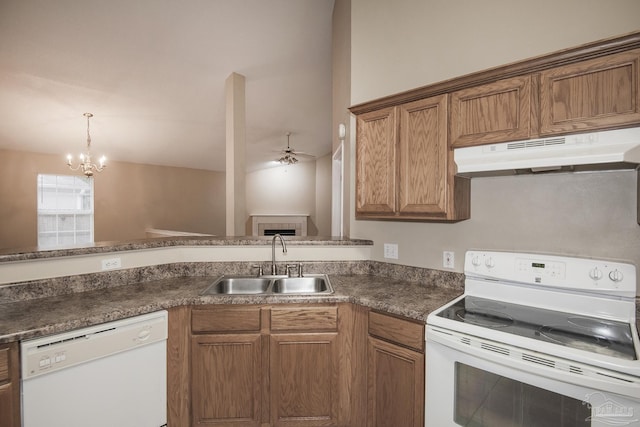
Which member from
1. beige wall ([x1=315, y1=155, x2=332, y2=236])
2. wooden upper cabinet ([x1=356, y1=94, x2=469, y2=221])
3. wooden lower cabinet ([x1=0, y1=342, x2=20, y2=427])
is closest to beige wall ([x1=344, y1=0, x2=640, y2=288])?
wooden upper cabinet ([x1=356, y1=94, x2=469, y2=221])

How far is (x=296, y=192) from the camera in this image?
9078 millimetres

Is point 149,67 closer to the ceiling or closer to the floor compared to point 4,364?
closer to the ceiling

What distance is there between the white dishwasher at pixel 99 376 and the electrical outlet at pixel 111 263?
63cm

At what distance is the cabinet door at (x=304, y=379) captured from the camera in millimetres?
1745

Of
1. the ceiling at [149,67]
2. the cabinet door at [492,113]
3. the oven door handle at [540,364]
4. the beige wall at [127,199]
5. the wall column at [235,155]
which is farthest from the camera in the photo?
the beige wall at [127,199]

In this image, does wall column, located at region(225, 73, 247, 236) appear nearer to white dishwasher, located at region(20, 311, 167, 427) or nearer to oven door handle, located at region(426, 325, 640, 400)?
white dishwasher, located at region(20, 311, 167, 427)

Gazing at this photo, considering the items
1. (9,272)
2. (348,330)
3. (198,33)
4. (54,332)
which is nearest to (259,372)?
(348,330)

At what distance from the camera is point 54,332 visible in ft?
4.31

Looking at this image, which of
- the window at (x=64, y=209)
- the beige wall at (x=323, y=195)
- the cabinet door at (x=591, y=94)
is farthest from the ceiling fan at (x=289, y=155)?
the cabinet door at (x=591, y=94)

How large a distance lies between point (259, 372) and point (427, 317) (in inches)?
40.5

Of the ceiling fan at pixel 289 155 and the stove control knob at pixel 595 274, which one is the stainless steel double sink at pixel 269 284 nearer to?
the stove control knob at pixel 595 274

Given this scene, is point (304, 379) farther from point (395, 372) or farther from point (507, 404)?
point (507, 404)

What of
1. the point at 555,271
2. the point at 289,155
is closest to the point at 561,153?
the point at 555,271

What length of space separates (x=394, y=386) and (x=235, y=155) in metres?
3.27
